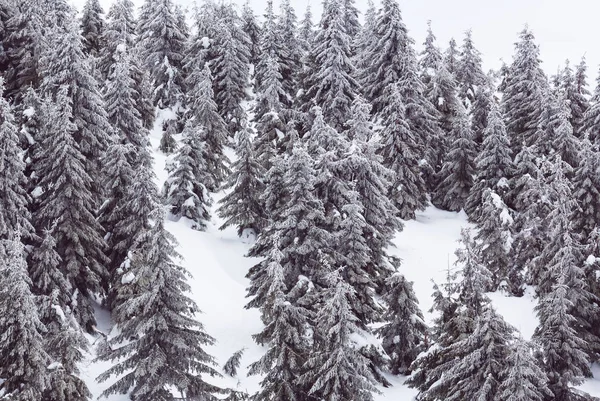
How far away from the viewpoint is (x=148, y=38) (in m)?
58.5

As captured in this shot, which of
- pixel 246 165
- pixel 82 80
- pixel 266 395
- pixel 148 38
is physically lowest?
pixel 266 395

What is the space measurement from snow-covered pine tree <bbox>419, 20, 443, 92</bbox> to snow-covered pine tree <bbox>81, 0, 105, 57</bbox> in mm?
31561

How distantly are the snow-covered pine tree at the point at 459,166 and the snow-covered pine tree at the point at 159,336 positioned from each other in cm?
3076

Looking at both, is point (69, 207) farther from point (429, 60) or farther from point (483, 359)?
point (429, 60)

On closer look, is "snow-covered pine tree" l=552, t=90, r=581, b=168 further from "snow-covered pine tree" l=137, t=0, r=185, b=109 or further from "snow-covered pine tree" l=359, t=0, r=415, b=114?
"snow-covered pine tree" l=137, t=0, r=185, b=109

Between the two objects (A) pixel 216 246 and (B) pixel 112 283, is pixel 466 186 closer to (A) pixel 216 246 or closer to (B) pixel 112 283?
(A) pixel 216 246

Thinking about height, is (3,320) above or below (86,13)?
below

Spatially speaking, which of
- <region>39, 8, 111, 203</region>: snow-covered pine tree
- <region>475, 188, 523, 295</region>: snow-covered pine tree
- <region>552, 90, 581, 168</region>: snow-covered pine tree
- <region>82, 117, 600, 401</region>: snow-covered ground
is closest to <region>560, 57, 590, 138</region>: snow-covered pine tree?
<region>552, 90, 581, 168</region>: snow-covered pine tree

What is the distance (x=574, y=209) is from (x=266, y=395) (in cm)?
2275

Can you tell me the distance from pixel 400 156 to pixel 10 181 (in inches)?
1031

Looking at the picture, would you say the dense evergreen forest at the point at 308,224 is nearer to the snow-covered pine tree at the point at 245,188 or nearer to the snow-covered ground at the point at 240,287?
the snow-covered pine tree at the point at 245,188

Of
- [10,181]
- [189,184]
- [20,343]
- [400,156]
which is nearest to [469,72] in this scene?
[400,156]

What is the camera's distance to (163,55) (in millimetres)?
57875

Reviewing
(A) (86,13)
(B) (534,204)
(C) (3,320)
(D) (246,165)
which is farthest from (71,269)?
(A) (86,13)
